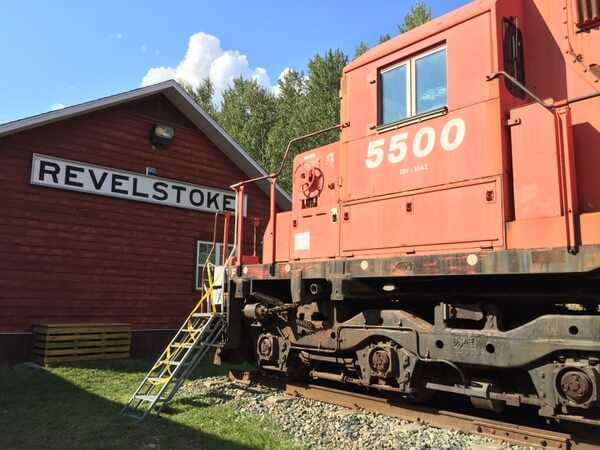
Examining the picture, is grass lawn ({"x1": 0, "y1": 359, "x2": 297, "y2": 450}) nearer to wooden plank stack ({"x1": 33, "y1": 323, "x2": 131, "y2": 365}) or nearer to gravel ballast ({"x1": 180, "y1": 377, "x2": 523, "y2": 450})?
gravel ballast ({"x1": 180, "y1": 377, "x2": 523, "y2": 450})

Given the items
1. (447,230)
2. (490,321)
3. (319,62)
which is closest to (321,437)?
(490,321)

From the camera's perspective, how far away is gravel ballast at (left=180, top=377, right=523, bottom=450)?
5383mm

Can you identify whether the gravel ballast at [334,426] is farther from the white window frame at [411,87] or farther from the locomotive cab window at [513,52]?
the locomotive cab window at [513,52]

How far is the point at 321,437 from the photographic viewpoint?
5754mm

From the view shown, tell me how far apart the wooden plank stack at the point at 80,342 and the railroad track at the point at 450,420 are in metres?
5.35

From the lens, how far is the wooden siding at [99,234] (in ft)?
37.1

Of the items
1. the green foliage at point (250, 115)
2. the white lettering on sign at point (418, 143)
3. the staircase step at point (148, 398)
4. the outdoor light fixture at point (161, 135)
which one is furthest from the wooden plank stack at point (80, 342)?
the green foliage at point (250, 115)

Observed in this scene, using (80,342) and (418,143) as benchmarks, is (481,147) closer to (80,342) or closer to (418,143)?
(418,143)

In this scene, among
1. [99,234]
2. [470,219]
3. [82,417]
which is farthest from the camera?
[99,234]

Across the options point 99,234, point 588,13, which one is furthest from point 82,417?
point 588,13

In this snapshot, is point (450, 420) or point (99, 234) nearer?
point (450, 420)

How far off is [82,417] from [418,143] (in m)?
5.65

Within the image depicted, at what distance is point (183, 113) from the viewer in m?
14.5

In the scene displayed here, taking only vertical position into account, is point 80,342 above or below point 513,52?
below
